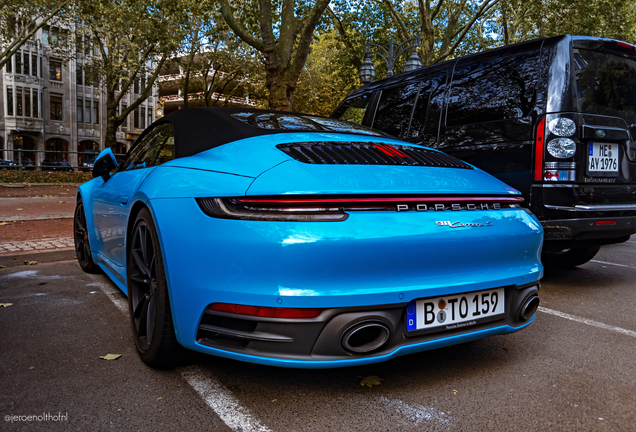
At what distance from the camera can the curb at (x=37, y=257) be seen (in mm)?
5383

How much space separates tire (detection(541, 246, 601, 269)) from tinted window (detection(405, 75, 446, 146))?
6.12 ft

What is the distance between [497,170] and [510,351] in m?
1.78

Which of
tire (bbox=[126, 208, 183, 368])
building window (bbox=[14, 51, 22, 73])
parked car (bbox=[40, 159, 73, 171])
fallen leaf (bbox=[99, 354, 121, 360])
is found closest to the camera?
tire (bbox=[126, 208, 183, 368])

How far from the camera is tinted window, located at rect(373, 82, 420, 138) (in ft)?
17.4

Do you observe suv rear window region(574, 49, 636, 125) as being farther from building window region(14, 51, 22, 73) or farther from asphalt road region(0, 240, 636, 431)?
building window region(14, 51, 22, 73)

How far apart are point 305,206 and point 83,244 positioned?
361 cm

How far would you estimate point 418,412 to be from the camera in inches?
84.0

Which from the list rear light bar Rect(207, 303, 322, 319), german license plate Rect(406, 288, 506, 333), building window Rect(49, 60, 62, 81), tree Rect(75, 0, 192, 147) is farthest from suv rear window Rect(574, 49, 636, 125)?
building window Rect(49, 60, 62, 81)

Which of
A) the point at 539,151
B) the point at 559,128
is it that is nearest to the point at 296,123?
the point at 539,151

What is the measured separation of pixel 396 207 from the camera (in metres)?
2.13

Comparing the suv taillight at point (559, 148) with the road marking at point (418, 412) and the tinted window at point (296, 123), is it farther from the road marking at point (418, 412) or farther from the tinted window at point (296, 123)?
the road marking at point (418, 412)

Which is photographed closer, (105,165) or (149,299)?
(149,299)

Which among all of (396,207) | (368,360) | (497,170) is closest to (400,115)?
(497,170)

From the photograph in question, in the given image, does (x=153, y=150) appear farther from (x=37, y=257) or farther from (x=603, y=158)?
(x=603, y=158)
